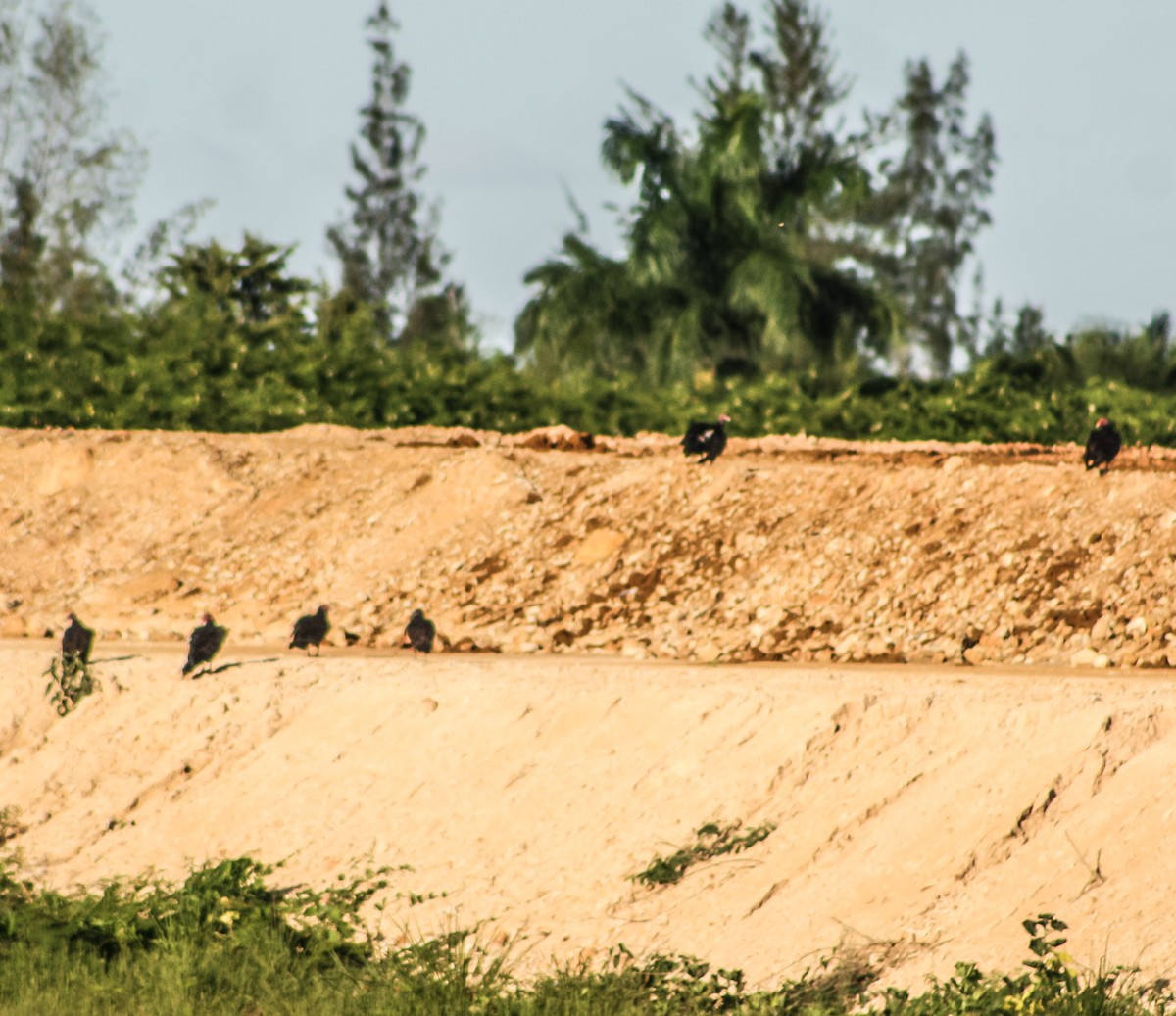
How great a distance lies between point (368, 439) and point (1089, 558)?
8.93 m

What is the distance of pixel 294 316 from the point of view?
26.5m

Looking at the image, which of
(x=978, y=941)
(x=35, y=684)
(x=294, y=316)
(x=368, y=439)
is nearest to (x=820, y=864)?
(x=978, y=941)

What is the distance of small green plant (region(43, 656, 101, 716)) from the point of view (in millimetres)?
9984

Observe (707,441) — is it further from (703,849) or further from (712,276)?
(712,276)

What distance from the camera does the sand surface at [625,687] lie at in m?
6.50

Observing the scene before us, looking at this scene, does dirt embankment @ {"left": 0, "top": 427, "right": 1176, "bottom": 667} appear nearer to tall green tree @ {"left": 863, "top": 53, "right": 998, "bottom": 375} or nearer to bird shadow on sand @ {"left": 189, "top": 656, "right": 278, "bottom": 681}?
bird shadow on sand @ {"left": 189, "top": 656, "right": 278, "bottom": 681}

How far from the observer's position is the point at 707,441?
1508cm

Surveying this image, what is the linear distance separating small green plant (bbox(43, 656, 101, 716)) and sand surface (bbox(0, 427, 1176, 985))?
0.58 ft

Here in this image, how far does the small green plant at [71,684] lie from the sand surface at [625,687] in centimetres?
18

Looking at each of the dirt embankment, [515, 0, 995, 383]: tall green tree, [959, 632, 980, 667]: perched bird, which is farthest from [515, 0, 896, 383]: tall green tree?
[959, 632, 980, 667]: perched bird

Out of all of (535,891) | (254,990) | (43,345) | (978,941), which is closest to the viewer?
(978,941)

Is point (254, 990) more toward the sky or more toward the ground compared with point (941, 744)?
more toward the ground

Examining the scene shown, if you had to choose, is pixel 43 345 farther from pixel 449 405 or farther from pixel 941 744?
pixel 941 744

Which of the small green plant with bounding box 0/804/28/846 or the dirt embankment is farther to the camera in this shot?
the dirt embankment
